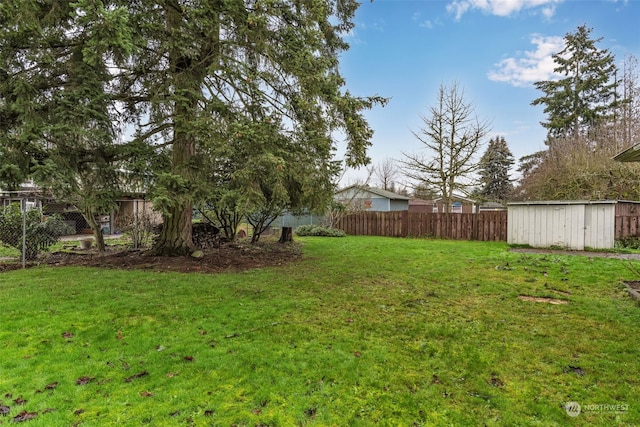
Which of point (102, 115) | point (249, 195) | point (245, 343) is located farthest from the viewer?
point (249, 195)

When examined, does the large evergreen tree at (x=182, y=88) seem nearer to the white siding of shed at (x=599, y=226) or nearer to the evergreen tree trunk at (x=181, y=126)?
the evergreen tree trunk at (x=181, y=126)

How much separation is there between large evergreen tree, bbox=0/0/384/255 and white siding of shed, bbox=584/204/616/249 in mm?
8265

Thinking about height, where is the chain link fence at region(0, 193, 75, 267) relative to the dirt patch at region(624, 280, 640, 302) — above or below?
above

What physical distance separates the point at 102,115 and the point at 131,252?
4.59 m

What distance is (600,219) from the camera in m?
10.3

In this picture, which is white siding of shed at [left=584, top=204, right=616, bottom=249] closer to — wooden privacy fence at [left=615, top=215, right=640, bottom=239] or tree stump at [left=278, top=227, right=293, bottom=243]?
Answer: wooden privacy fence at [left=615, top=215, right=640, bottom=239]

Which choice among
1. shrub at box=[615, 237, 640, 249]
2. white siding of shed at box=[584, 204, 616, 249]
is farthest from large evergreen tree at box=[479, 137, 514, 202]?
white siding of shed at box=[584, 204, 616, 249]

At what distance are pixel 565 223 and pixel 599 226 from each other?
0.86 metres

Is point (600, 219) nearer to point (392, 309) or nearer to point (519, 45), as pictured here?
point (519, 45)

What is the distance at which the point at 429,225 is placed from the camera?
52.7 ft

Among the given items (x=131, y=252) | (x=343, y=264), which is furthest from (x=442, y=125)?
(x=131, y=252)

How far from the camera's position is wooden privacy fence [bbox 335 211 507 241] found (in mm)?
14445

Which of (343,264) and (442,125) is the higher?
(442,125)
